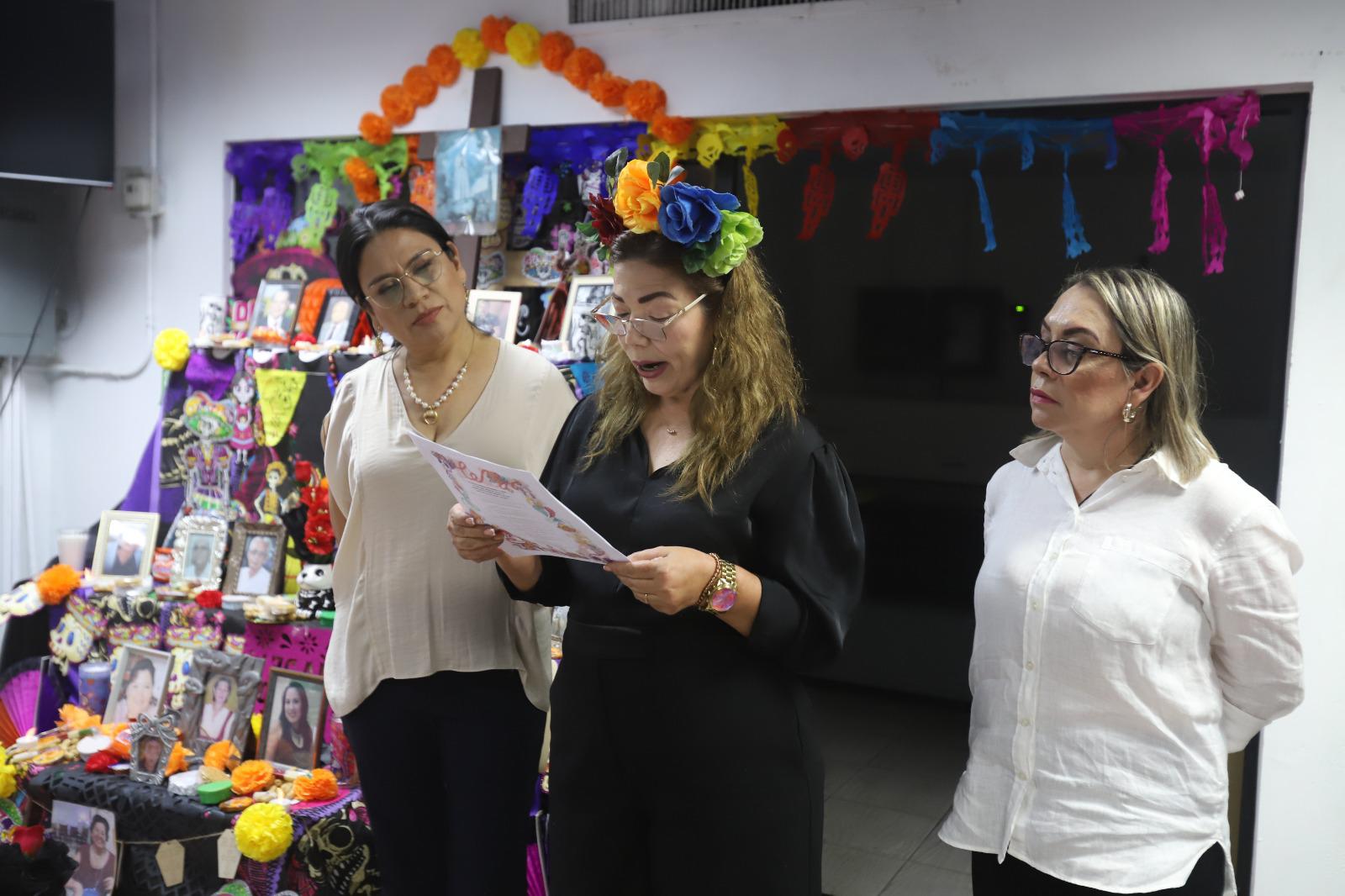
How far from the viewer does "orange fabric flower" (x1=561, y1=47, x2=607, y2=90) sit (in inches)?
133

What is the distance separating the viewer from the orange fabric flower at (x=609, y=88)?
11.0 feet

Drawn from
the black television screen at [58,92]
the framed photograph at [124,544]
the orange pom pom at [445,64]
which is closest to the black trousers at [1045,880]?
the orange pom pom at [445,64]

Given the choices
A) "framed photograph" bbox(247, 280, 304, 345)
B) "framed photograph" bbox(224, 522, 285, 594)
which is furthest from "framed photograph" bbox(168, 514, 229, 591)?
"framed photograph" bbox(247, 280, 304, 345)

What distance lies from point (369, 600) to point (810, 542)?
94 centimetres

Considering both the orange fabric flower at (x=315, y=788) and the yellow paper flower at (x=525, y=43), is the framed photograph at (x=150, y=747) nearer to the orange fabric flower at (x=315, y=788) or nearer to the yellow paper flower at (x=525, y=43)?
the orange fabric flower at (x=315, y=788)

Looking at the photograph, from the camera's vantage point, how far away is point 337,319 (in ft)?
12.7

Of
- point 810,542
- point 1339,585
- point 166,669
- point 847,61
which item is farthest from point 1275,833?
point 166,669

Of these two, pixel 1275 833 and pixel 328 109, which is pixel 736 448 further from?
pixel 328 109

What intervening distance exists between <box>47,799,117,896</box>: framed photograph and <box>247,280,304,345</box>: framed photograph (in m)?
1.59

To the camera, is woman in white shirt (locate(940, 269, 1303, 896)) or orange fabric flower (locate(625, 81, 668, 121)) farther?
orange fabric flower (locate(625, 81, 668, 121))

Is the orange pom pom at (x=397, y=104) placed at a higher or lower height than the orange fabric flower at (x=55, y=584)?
higher

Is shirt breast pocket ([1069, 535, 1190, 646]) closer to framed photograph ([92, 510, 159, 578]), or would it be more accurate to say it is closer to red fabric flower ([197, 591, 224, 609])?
red fabric flower ([197, 591, 224, 609])

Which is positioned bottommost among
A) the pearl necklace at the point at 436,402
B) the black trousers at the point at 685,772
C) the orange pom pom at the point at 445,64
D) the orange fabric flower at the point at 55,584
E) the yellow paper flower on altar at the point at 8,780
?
the yellow paper flower on altar at the point at 8,780

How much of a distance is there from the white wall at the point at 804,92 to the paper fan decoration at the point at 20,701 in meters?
0.81
